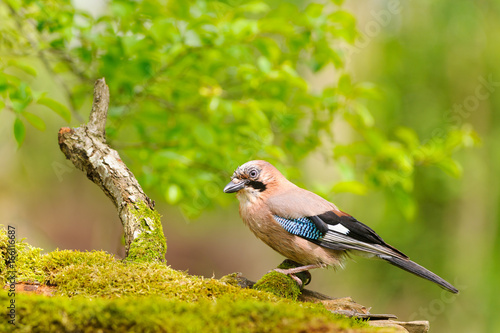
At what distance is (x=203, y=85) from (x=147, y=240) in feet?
9.51

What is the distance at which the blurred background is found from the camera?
208 inches

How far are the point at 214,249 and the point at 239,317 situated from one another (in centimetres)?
1869

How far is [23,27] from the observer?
5504 millimetres

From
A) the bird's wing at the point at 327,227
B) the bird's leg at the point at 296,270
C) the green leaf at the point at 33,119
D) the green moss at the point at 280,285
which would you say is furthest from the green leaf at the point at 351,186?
the green leaf at the point at 33,119

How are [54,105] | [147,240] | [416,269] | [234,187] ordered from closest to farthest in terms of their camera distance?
1. [147,240]
2. [416,269]
3. [234,187]
4. [54,105]

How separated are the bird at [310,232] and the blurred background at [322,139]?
123 centimetres

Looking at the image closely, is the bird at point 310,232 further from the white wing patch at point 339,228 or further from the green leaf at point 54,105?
the green leaf at point 54,105

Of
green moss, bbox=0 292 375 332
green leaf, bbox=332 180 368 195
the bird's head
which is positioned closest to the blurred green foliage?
green leaf, bbox=332 180 368 195

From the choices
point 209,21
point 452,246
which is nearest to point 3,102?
point 209,21

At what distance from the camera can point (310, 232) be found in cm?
363

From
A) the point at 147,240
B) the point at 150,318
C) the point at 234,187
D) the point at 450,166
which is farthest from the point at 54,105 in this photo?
the point at 450,166

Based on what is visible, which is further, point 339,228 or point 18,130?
point 18,130

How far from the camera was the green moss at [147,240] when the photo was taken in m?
2.97

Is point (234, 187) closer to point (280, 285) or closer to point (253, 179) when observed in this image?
point (253, 179)
